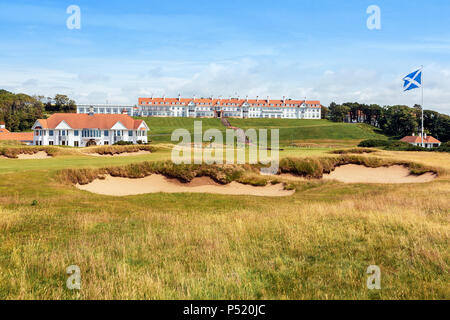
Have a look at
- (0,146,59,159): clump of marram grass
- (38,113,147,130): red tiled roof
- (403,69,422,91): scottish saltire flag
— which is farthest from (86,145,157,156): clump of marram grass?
(38,113,147,130): red tiled roof

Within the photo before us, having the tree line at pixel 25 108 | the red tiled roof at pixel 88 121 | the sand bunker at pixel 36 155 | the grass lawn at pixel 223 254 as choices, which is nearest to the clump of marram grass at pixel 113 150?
the sand bunker at pixel 36 155

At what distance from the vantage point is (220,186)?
2828cm

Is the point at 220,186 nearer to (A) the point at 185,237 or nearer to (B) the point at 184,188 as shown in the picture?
(B) the point at 184,188

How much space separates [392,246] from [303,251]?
8.17ft

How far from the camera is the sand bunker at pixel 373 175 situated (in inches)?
1226

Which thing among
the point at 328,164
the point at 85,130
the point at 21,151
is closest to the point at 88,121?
the point at 85,130

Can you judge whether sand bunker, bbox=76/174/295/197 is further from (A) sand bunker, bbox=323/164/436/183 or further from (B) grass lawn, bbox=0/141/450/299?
(B) grass lawn, bbox=0/141/450/299

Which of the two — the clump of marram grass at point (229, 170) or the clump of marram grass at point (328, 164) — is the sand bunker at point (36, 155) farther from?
the clump of marram grass at point (328, 164)

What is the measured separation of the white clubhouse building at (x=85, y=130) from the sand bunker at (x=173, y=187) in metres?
65.5

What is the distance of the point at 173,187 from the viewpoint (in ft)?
90.3

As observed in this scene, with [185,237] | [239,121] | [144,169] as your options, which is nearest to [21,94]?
[239,121]

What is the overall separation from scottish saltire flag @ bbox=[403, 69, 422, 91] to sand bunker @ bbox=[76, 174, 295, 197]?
83.0ft

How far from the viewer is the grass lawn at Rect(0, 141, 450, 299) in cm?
697

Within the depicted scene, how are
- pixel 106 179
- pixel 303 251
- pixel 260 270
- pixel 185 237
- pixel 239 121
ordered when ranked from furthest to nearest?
pixel 239 121
pixel 106 179
pixel 185 237
pixel 303 251
pixel 260 270
